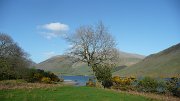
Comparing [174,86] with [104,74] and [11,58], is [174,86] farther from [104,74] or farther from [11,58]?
A: [11,58]

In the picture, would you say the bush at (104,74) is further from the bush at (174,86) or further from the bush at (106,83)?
the bush at (174,86)

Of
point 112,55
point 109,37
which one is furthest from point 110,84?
point 109,37

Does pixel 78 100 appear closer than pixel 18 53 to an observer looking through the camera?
Yes

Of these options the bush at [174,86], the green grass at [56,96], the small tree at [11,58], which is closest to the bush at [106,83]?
the bush at [174,86]

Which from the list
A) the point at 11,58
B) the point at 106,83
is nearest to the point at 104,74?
the point at 106,83

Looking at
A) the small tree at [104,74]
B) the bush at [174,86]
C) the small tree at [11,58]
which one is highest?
the small tree at [11,58]

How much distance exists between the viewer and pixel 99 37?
5722cm

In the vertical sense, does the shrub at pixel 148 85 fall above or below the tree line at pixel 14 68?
below

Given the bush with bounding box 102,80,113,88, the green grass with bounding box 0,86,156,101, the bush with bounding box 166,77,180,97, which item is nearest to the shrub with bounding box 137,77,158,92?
the bush with bounding box 166,77,180,97

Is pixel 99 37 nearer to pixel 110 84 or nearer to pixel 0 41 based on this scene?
pixel 110 84

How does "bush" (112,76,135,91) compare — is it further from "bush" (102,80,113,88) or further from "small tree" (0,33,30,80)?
"small tree" (0,33,30,80)

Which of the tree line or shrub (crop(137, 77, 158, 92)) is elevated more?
the tree line

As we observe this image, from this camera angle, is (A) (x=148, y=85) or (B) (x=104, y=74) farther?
(B) (x=104, y=74)

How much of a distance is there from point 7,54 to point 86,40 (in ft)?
126
